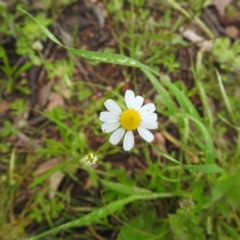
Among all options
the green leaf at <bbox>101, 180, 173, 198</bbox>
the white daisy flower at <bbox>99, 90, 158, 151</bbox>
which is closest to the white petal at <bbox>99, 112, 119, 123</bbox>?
the white daisy flower at <bbox>99, 90, 158, 151</bbox>

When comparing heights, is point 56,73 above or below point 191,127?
above

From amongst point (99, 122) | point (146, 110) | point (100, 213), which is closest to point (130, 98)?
point (146, 110)

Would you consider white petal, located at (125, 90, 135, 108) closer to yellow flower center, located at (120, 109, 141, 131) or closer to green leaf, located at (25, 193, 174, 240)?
yellow flower center, located at (120, 109, 141, 131)

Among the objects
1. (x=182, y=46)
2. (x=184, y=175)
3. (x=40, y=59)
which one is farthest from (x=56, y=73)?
(x=184, y=175)

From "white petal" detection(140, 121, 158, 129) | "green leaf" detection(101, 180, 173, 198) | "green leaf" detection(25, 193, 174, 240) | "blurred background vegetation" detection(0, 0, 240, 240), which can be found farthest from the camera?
"blurred background vegetation" detection(0, 0, 240, 240)

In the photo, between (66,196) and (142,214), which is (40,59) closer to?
(66,196)

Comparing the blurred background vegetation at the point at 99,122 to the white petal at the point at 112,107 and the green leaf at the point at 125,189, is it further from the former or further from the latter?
the white petal at the point at 112,107

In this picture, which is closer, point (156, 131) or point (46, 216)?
point (46, 216)
